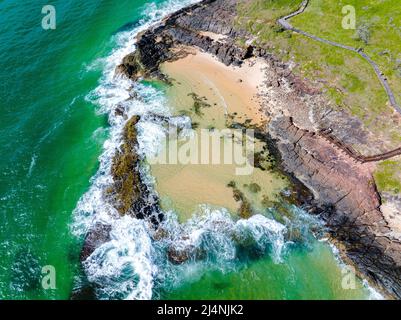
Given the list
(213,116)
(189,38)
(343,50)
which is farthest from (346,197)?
(189,38)

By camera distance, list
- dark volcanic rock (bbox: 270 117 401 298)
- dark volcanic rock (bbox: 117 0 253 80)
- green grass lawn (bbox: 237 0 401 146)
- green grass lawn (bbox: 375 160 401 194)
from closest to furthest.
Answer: dark volcanic rock (bbox: 270 117 401 298) → green grass lawn (bbox: 375 160 401 194) → green grass lawn (bbox: 237 0 401 146) → dark volcanic rock (bbox: 117 0 253 80)

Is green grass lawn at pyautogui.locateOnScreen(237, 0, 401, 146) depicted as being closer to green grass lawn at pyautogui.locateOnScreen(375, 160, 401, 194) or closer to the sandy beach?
green grass lawn at pyautogui.locateOnScreen(375, 160, 401, 194)

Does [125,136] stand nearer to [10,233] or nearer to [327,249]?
[10,233]

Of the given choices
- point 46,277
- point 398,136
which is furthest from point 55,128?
point 398,136

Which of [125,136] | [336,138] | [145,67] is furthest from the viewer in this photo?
[145,67]

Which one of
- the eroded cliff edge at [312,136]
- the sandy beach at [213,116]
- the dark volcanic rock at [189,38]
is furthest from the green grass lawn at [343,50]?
the sandy beach at [213,116]

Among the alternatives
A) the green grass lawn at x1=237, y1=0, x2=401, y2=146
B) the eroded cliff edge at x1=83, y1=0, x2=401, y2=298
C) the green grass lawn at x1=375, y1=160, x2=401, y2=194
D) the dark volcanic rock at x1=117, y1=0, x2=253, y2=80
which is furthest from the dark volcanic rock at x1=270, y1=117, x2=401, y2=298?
the dark volcanic rock at x1=117, y1=0, x2=253, y2=80

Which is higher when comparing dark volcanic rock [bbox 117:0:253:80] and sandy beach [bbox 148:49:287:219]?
dark volcanic rock [bbox 117:0:253:80]
